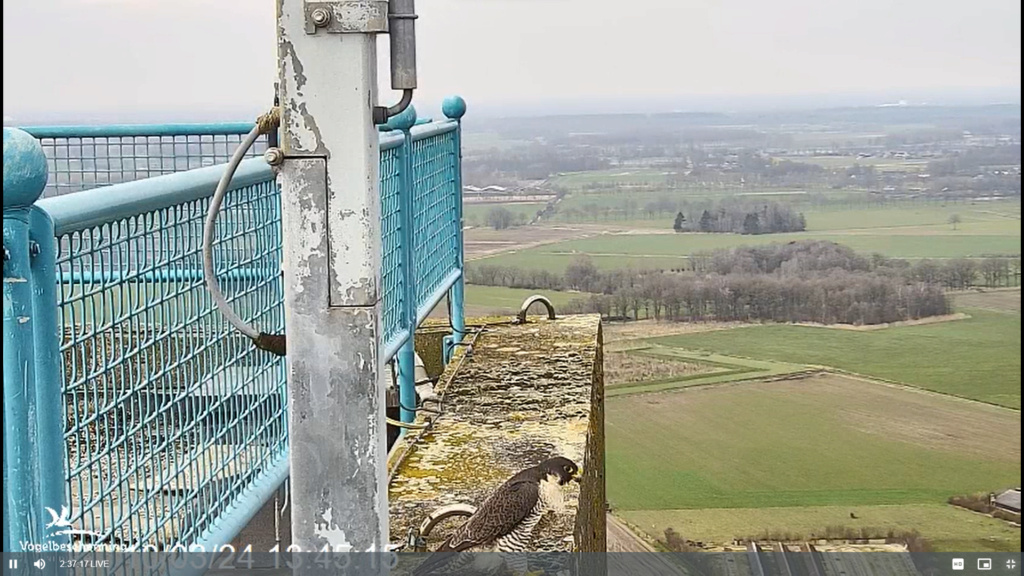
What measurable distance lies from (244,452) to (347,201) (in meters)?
0.90

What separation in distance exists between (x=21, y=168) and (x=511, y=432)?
10.0 feet

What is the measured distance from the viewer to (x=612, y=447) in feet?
27.4

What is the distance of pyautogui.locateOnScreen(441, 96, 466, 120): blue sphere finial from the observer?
5.78 m

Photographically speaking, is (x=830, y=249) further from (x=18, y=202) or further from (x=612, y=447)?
(x=18, y=202)

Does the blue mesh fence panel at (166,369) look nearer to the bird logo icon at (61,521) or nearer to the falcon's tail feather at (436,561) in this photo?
the bird logo icon at (61,521)

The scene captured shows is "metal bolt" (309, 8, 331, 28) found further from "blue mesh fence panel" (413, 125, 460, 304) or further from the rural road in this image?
the rural road

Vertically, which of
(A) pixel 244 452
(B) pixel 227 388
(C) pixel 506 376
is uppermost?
(B) pixel 227 388

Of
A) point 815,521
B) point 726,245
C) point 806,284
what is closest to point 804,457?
point 806,284

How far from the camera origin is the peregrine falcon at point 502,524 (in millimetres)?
3090

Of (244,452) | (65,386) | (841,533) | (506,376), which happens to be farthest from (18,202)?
(841,533)

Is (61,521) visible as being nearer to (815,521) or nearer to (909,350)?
(815,521)

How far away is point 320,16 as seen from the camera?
1.97m

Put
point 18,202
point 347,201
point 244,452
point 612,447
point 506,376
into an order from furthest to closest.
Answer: point 612,447 → point 506,376 → point 244,452 → point 347,201 → point 18,202

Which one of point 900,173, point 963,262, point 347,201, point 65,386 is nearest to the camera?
point 65,386
